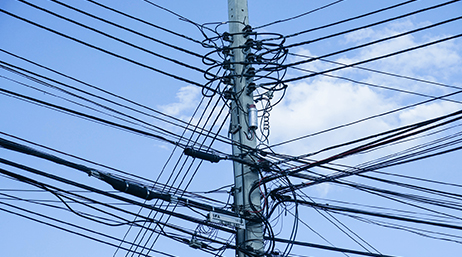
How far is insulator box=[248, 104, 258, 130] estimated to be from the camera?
8.59 m

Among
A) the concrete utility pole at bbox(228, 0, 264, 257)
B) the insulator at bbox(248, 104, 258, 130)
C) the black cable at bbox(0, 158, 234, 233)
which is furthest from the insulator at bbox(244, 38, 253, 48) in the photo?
the black cable at bbox(0, 158, 234, 233)

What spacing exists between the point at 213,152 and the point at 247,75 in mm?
1344

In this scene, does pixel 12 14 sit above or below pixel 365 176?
above

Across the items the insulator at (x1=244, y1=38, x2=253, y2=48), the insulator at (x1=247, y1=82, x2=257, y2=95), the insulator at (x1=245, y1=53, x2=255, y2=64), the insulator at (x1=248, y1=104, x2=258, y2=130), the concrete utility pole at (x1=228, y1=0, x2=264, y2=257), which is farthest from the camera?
the insulator at (x1=244, y1=38, x2=253, y2=48)

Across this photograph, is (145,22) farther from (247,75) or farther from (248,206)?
(248,206)

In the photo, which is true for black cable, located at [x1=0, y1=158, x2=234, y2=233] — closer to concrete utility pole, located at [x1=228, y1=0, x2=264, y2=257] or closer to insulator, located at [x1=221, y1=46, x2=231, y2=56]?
concrete utility pole, located at [x1=228, y1=0, x2=264, y2=257]

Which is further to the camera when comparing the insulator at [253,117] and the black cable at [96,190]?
the insulator at [253,117]

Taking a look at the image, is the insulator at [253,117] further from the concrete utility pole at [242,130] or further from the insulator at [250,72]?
the insulator at [250,72]

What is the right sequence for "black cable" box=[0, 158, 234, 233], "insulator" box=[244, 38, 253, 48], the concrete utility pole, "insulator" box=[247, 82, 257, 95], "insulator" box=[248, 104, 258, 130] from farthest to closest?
"insulator" box=[244, 38, 253, 48] → "insulator" box=[247, 82, 257, 95] → "insulator" box=[248, 104, 258, 130] → the concrete utility pole → "black cable" box=[0, 158, 234, 233]

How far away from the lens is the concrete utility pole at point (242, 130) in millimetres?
8141

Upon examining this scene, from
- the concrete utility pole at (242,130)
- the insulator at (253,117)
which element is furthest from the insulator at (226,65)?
the insulator at (253,117)

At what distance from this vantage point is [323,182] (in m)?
8.65

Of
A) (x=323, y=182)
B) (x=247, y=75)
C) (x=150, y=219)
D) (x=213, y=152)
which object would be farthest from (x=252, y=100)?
(x=150, y=219)

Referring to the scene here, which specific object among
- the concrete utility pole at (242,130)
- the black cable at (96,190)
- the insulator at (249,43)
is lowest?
the black cable at (96,190)
